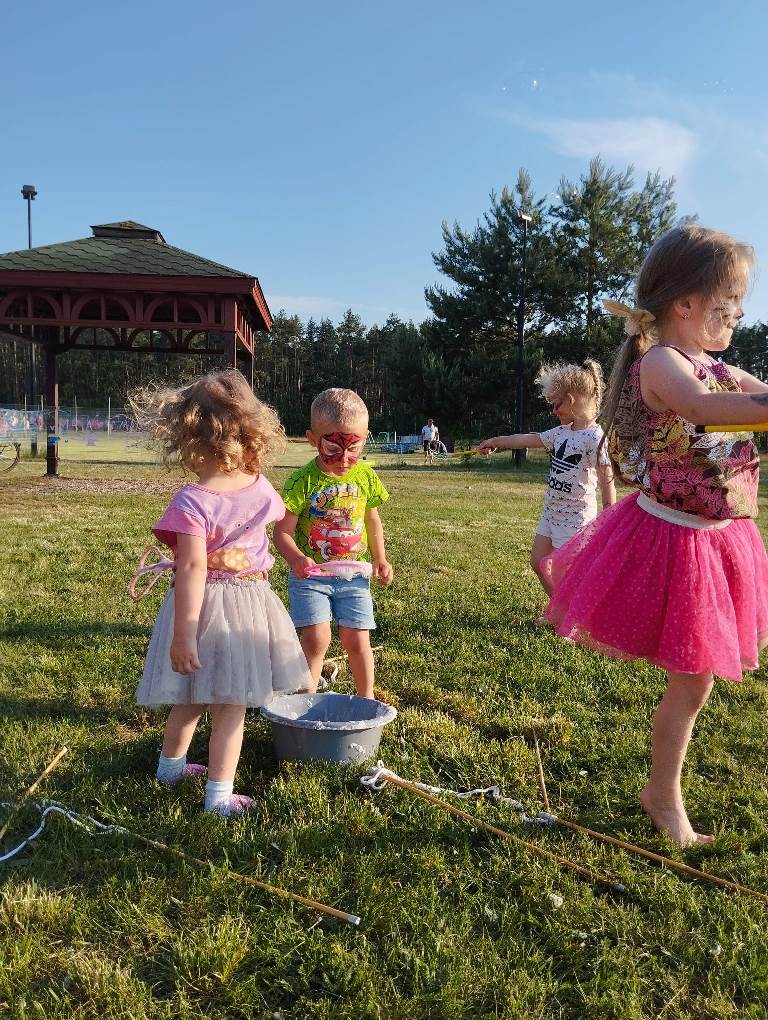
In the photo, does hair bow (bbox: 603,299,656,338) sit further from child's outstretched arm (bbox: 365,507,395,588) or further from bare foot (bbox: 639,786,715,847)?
bare foot (bbox: 639,786,715,847)

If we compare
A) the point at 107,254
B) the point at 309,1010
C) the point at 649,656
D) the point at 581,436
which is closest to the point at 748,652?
the point at 649,656

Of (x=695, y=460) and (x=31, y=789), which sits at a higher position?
(x=695, y=460)

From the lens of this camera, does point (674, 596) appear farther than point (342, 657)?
No

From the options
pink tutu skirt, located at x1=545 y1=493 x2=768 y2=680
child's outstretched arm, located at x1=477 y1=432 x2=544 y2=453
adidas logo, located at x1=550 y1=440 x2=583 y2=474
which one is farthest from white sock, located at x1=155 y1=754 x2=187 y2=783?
adidas logo, located at x1=550 y1=440 x2=583 y2=474

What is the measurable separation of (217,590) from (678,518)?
144 centimetres

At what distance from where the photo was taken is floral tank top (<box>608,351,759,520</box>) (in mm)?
2254

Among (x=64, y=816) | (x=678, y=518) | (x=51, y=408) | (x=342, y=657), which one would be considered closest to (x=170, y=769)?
(x=64, y=816)

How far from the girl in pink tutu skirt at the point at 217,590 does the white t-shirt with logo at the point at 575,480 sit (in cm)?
254

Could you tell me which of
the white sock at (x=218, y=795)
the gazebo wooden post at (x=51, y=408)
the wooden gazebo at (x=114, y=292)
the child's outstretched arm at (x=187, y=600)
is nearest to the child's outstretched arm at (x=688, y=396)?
the child's outstretched arm at (x=187, y=600)

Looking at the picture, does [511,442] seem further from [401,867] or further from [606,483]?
[401,867]

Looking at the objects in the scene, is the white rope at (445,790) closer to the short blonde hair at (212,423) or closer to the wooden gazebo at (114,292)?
the short blonde hair at (212,423)

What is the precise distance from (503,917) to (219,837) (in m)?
0.83

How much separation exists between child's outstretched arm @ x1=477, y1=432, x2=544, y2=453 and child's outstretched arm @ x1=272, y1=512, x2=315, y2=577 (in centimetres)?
153

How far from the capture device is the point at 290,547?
10.2ft
